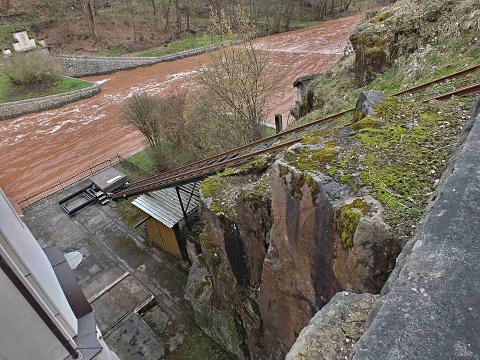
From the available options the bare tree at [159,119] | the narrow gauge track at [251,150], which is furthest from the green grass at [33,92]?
the narrow gauge track at [251,150]

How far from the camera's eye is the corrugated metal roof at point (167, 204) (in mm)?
12575

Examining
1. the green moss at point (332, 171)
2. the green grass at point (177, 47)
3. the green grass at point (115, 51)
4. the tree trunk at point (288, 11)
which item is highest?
the green moss at point (332, 171)

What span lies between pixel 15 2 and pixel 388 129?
205ft

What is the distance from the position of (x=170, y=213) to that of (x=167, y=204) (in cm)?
53

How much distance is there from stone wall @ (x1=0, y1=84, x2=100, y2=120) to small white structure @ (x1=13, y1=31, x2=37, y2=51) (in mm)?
14963

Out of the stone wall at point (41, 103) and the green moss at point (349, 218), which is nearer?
the green moss at point (349, 218)

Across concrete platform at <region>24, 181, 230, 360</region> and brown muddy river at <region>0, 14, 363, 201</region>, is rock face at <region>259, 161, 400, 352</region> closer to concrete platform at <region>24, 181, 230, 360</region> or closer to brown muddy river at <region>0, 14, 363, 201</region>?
concrete platform at <region>24, 181, 230, 360</region>

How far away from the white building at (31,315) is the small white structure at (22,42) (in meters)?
44.9

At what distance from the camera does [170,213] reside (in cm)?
1279

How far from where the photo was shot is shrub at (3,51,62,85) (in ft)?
113

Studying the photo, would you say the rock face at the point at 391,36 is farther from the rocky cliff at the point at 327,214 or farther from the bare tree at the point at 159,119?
the bare tree at the point at 159,119

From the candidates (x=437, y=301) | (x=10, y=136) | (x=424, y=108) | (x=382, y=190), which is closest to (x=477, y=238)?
(x=437, y=301)

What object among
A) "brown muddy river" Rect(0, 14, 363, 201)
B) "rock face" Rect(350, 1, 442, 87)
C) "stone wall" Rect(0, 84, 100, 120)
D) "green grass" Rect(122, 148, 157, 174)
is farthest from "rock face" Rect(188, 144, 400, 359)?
"stone wall" Rect(0, 84, 100, 120)

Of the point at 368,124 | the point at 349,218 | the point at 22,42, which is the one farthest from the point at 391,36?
the point at 22,42
